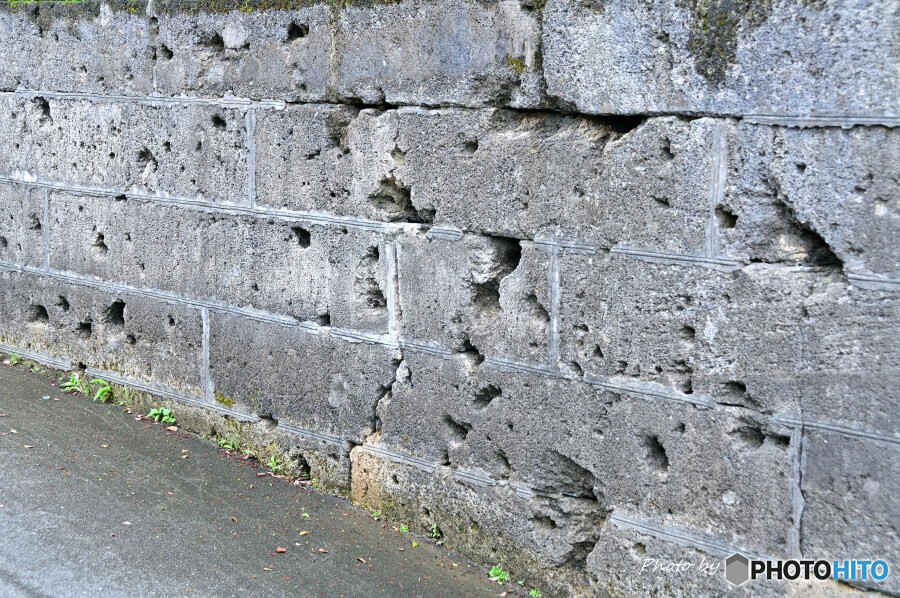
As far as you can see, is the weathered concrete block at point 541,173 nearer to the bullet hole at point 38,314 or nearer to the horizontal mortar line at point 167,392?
the horizontal mortar line at point 167,392

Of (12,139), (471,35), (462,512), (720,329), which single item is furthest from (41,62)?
(720,329)

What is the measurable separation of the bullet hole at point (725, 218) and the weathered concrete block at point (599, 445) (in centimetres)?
66

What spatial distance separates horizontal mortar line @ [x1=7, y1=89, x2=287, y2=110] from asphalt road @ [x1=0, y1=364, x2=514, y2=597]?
1884mm

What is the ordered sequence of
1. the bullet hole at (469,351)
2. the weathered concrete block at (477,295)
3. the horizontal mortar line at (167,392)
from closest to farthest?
the weathered concrete block at (477,295) < the bullet hole at (469,351) < the horizontal mortar line at (167,392)

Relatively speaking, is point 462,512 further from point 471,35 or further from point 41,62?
point 41,62

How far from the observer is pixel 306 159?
465 cm

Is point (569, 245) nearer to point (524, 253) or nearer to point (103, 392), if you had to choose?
point (524, 253)

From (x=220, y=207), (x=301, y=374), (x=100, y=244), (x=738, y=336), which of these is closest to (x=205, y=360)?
(x=301, y=374)

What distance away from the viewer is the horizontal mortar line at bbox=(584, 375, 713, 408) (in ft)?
11.2

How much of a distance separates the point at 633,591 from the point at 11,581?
254 cm

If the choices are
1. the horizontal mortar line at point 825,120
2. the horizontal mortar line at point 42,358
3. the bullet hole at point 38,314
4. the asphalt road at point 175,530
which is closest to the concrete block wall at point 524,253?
the horizontal mortar line at point 825,120

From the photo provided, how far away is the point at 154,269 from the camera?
17.9ft

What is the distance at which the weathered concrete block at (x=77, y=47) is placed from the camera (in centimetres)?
538

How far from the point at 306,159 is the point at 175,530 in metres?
1.87
